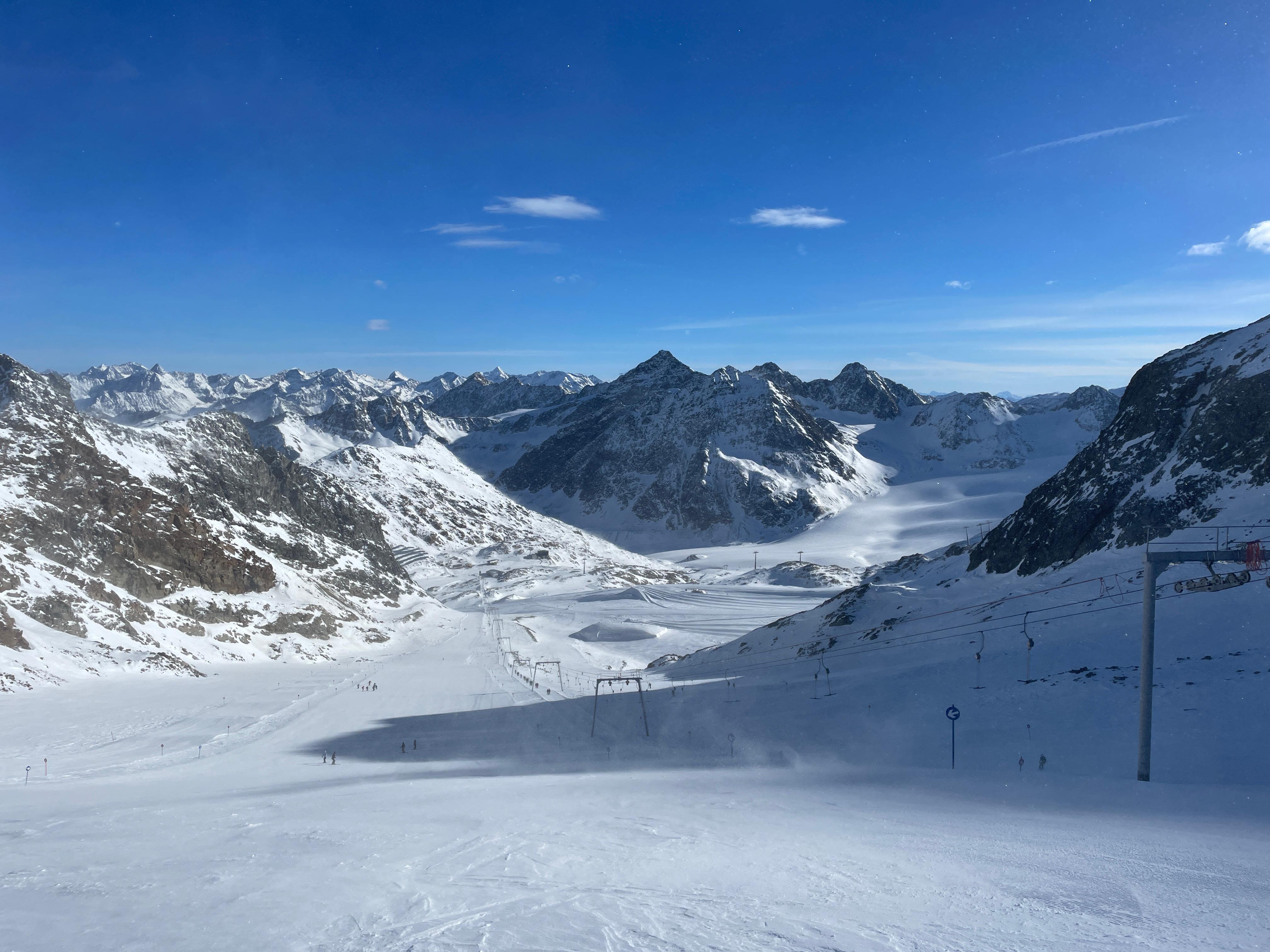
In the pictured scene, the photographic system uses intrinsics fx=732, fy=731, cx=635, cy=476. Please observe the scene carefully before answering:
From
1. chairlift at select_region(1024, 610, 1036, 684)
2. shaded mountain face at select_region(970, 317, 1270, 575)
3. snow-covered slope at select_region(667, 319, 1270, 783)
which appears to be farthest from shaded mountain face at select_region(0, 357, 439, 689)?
shaded mountain face at select_region(970, 317, 1270, 575)

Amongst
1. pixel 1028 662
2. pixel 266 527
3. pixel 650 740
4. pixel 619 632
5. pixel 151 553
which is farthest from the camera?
pixel 266 527

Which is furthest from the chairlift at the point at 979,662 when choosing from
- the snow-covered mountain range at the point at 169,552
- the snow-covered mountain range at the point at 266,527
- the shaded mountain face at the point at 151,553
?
the shaded mountain face at the point at 151,553

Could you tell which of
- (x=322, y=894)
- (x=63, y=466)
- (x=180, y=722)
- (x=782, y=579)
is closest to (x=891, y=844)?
(x=322, y=894)

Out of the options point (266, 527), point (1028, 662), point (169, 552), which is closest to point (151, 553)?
point (169, 552)

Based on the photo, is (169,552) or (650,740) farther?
(169,552)

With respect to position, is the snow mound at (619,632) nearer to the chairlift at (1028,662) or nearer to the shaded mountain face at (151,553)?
the shaded mountain face at (151,553)

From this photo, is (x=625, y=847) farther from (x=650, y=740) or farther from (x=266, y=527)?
(x=266, y=527)

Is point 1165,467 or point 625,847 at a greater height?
point 1165,467
